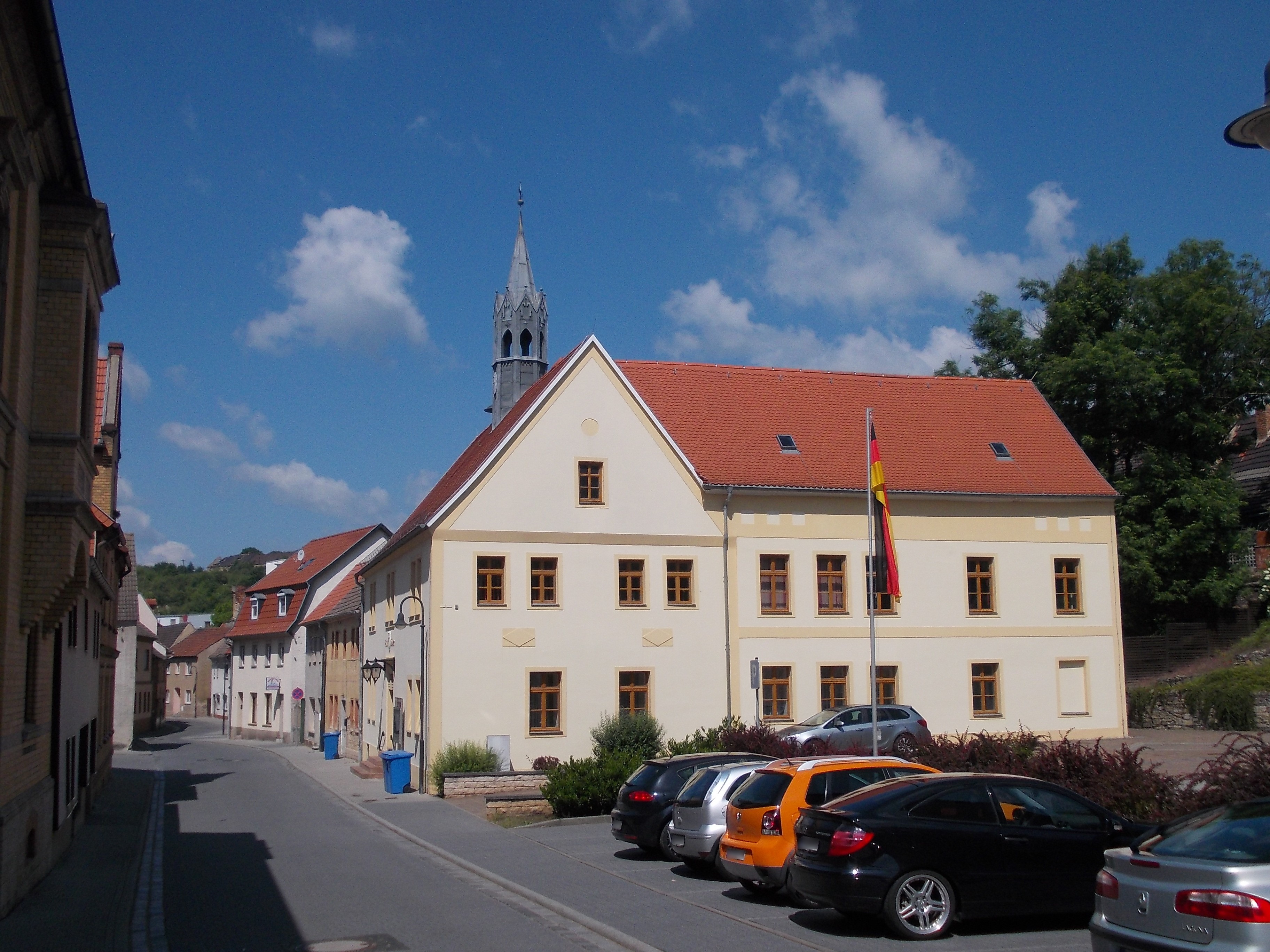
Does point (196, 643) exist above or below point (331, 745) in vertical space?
above

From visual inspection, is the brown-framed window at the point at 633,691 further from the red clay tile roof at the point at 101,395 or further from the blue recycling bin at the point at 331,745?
the blue recycling bin at the point at 331,745

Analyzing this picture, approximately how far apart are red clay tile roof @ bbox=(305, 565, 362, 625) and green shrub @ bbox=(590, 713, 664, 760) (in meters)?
15.1

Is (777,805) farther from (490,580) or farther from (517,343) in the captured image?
(517,343)

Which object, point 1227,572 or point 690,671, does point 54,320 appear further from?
point 1227,572

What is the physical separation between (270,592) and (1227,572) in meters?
44.3

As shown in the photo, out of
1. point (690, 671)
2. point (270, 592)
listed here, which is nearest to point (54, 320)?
point (690, 671)

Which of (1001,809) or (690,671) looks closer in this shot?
(1001,809)

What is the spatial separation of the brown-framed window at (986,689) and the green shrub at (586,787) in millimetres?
13680

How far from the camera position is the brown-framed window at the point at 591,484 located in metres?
29.8

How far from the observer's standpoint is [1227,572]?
131 ft

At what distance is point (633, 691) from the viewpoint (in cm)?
2930

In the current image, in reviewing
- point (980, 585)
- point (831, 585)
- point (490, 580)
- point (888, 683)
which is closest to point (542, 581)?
point (490, 580)

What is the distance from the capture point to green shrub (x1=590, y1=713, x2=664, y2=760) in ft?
91.0

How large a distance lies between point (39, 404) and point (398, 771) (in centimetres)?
1638
